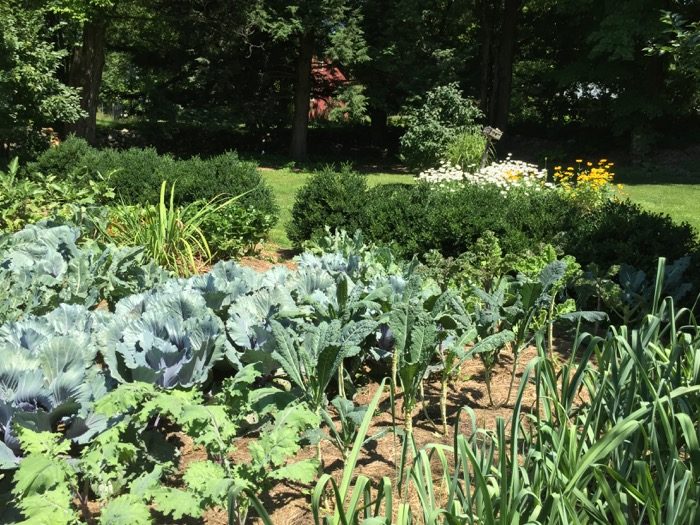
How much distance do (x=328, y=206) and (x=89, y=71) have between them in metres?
13.0

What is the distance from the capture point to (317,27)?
19.1 metres

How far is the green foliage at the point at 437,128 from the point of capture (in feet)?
46.3

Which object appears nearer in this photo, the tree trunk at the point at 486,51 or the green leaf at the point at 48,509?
the green leaf at the point at 48,509

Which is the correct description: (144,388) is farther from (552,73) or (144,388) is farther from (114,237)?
(552,73)

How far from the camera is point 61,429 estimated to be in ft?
9.67

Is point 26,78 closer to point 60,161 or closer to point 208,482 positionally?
point 60,161

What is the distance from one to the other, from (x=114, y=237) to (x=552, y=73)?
61.1 feet

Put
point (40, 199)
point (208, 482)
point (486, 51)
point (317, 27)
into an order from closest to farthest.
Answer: point (208, 482), point (40, 199), point (317, 27), point (486, 51)

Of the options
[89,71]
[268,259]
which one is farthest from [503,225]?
[89,71]

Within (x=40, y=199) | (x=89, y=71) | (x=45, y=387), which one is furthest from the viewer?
(x=89, y=71)

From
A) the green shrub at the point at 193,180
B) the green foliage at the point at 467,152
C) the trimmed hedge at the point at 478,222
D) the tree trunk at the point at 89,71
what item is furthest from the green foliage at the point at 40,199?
the tree trunk at the point at 89,71

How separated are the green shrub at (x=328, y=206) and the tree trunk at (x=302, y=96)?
13013 millimetres

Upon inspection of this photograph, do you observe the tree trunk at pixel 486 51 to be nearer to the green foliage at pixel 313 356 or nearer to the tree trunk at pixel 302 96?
the tree trunk at pixel 302 96

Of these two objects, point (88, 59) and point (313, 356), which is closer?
point (313, 356)
